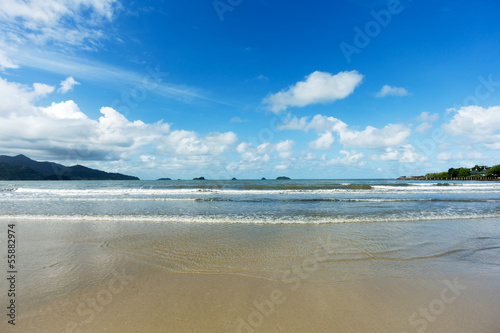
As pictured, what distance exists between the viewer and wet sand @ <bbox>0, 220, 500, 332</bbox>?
326 cm

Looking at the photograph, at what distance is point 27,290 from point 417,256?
9.23 meters

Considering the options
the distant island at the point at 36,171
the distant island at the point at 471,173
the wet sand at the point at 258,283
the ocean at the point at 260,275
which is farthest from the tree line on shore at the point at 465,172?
the distant island at the point at 36,171

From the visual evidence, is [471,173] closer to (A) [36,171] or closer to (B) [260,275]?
(B) [260,275]

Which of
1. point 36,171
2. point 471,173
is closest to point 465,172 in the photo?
point 471,173

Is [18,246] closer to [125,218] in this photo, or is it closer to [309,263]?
[125,218]

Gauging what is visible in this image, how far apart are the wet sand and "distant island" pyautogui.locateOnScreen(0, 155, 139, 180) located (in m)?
129

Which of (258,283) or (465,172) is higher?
(465,172)

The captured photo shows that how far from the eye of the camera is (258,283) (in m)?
4.46

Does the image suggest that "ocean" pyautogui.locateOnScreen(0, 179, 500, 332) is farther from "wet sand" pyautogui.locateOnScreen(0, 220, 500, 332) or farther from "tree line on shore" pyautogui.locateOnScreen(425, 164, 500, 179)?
"tree line on shore" pyautogui.locateOnScreen(425, 164, 500, 179)

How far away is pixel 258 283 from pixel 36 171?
6307 inches

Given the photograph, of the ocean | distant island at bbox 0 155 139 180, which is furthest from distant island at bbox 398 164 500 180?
distant island at bbox 0 155 139 180

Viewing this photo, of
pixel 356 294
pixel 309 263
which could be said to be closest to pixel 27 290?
pixel 309 263

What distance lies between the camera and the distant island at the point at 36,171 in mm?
105938

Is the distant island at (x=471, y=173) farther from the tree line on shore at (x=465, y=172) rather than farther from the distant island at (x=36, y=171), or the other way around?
the distant island at (x=36, y=171)
